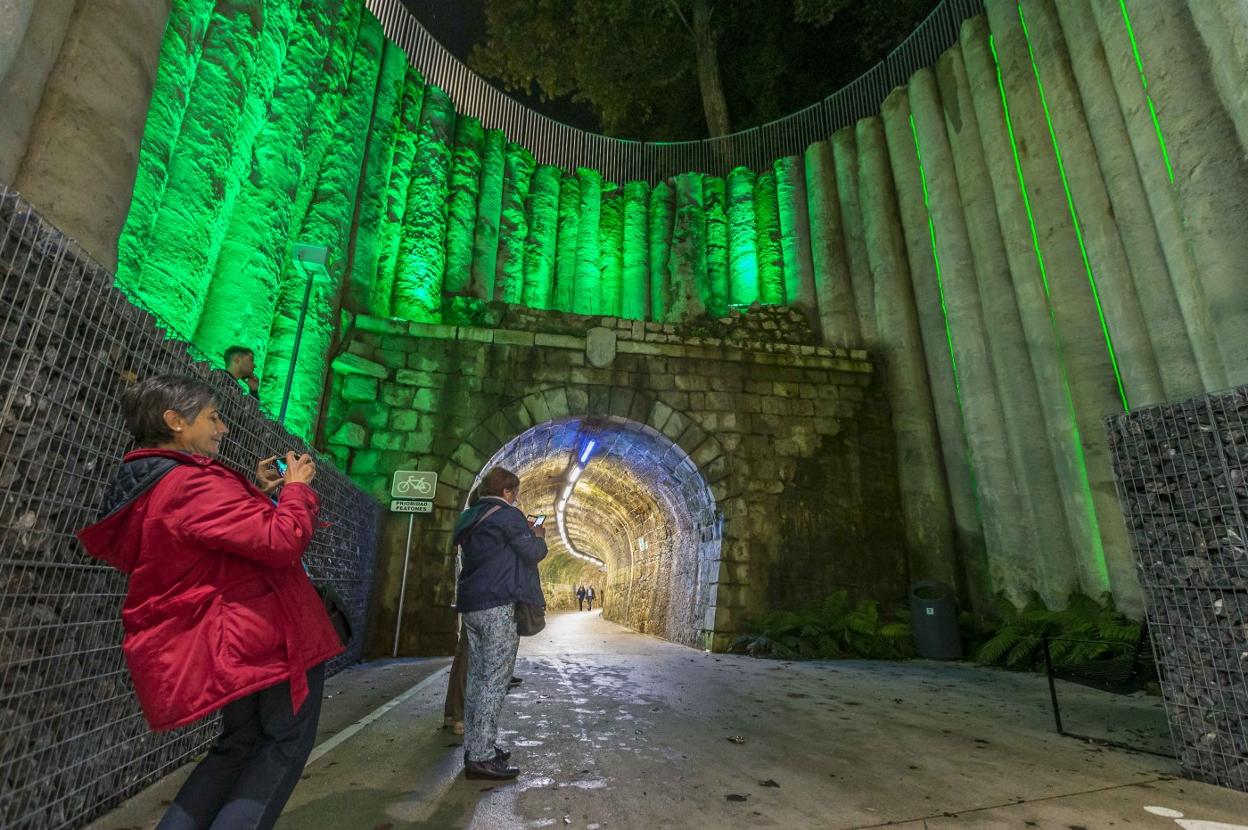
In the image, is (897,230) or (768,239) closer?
(897,230)

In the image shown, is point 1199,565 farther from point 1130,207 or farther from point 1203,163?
point 1130,207

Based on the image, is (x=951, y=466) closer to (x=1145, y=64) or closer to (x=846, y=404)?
(x=846, y=404)

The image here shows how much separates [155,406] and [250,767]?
1.04 metres

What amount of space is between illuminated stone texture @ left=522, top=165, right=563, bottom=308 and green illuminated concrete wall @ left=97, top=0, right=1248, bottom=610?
7 centimetres

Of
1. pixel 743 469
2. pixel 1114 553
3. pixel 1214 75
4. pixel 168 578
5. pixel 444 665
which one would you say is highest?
pixel 1214 75

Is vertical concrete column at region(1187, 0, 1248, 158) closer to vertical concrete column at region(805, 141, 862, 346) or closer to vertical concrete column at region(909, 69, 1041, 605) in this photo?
vertical concrete column at region(909, 69, 1041, 605)

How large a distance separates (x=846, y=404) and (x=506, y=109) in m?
11.9

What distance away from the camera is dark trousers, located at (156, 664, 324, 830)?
1.55 meters

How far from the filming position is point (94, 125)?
3.83 m

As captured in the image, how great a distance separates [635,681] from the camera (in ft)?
20.0

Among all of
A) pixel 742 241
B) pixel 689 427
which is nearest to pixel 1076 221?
pixel 689 427

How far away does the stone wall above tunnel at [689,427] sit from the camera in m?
8.78

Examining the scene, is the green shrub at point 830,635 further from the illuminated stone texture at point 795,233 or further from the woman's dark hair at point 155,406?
the woman's dark hair at point 155,406

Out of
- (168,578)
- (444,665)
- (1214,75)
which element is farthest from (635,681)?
(1214,75)
